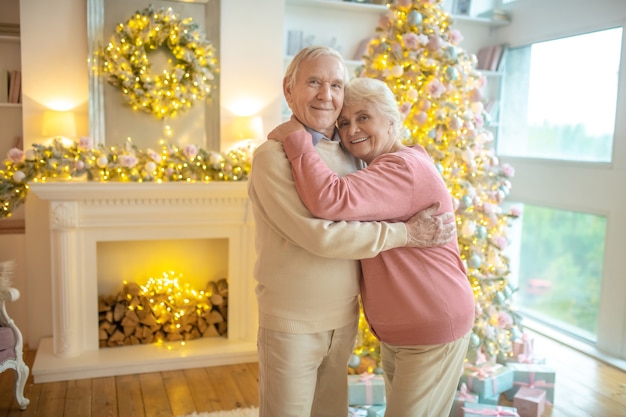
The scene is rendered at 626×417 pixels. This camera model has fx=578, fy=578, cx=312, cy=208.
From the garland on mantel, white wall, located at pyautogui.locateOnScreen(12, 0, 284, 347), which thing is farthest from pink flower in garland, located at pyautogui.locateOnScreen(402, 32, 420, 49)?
the garland on mantel

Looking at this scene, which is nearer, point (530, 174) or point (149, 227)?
point (149, 227)

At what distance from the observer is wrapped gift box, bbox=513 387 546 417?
306cm

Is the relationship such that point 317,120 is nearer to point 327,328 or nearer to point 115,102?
point 327,328

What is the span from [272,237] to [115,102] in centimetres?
254

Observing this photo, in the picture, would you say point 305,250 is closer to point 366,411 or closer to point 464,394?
point 366,411

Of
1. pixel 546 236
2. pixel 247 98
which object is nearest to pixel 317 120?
pixel 247 98

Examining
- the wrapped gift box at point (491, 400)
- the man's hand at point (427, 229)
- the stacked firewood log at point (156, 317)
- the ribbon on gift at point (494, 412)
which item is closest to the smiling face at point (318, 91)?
the man's hand at point (427, 229)

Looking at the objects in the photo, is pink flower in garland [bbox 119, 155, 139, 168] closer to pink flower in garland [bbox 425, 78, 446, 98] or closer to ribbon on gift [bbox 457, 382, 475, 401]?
pink flower in garland [bbox 425, 78, 446, 98]

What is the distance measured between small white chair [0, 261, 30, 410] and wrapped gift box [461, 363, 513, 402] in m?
2.39

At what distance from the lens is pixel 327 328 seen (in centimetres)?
183

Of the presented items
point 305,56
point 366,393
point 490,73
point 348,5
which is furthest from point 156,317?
point 490,73

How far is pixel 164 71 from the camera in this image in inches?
156

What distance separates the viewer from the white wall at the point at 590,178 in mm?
3975

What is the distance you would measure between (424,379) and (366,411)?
122cm
